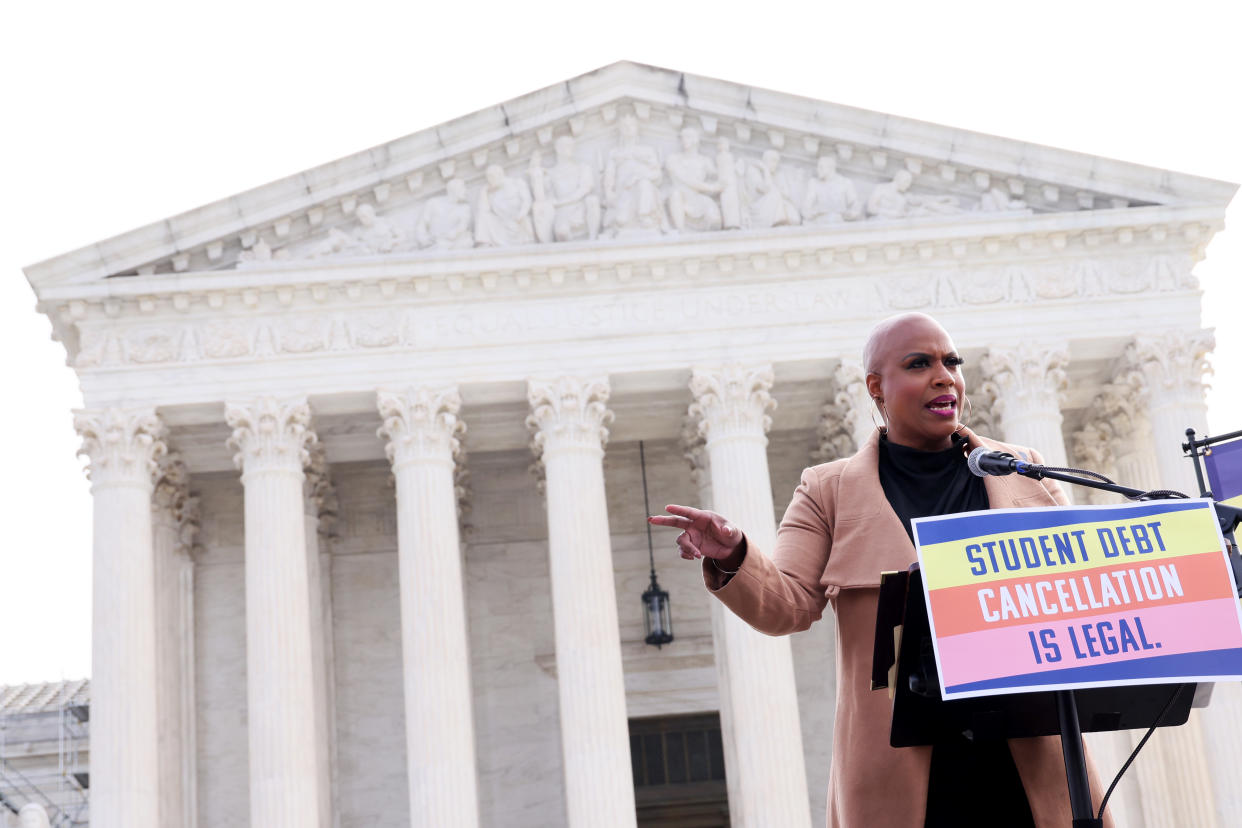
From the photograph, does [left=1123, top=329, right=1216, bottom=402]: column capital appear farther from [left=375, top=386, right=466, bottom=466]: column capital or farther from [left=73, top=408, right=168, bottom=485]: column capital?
[left=73, top=408, right=168, bottom=485]: column capital

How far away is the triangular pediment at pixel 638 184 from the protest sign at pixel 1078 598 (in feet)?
70.5

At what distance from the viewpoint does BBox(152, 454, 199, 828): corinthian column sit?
26.6 m

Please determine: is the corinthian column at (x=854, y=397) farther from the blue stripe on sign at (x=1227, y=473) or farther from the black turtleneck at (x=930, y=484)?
the black turtleneck at (x=930, y=484)

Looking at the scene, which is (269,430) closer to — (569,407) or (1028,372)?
(569,407)

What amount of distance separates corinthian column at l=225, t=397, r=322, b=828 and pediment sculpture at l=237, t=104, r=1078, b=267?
299 cm

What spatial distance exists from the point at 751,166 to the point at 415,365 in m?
6.69

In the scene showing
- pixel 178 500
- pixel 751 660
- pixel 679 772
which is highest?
pixel 178 500

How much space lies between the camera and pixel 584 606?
24.2 m

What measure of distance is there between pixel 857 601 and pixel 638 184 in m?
21.6

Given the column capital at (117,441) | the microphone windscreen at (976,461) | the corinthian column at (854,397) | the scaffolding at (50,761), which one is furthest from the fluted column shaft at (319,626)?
the microphone windscreen at (976,461)

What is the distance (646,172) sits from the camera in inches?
1027

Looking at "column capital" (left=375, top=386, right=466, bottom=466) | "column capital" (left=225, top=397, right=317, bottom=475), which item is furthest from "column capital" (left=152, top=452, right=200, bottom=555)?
"column capital" (left=375, top=386, right=466, bottom=466)

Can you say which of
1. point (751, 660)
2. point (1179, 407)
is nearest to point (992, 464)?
point (751, 660)

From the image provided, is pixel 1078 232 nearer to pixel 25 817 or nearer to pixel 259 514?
pixel 259 514
